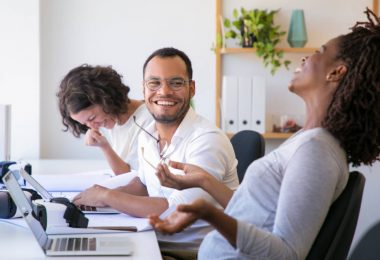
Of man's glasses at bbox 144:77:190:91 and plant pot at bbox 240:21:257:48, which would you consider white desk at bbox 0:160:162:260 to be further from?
plant pot at bbox 240:21:257:48

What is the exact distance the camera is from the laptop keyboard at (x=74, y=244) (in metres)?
1.58

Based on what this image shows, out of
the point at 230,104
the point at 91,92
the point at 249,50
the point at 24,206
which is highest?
the point at 249,50

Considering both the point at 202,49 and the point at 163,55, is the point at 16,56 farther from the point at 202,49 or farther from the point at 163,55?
the point at 163,55

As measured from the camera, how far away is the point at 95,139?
303 cm

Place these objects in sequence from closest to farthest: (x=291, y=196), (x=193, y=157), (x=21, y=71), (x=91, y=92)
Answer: (x=291, y=196)
(x=193, y=157)
(x=91, y=92)
(x=21, y=71)

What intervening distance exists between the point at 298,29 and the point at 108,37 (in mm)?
1227

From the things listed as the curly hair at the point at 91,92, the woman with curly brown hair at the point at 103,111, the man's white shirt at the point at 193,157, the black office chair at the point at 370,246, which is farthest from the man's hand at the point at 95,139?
the black office chair at the point at 370,246

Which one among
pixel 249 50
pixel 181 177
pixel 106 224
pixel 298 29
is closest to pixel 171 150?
pixel 106 224

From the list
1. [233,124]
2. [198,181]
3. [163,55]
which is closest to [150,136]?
[163,55]

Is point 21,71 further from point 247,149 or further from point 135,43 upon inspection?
point 247,149

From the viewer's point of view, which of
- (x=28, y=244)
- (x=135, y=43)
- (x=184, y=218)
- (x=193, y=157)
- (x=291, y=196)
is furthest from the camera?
(x=135, y=43)

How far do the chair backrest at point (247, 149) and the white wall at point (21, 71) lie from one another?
66.9 inches

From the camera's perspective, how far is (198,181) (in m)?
1.75

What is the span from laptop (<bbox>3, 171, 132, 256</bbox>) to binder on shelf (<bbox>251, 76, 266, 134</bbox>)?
101 inches
